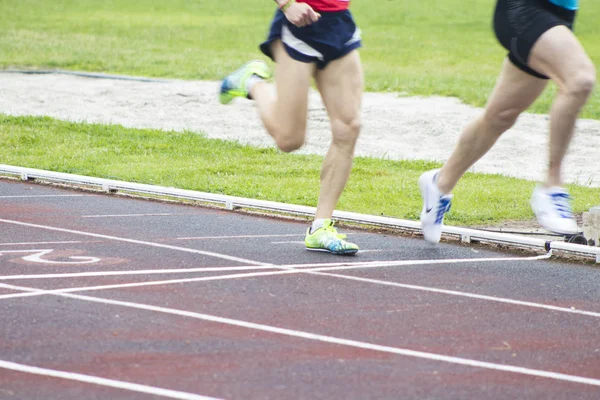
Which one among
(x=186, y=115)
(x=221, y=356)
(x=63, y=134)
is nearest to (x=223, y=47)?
(x=186, y=115)

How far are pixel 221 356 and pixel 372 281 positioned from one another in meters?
1.72

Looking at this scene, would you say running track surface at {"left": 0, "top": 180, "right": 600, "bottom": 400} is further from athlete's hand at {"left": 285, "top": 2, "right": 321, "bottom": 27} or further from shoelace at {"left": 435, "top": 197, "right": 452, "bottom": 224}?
athlete's hand at {"left": 285, "top": 2, "right": 321, "bottom": 27}

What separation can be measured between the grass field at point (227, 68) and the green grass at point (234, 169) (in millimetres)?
13

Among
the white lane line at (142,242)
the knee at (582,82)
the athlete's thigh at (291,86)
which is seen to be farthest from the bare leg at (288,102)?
the knee at (582,82)

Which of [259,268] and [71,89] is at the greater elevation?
[71,89]

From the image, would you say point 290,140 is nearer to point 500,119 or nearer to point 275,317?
point 500,119

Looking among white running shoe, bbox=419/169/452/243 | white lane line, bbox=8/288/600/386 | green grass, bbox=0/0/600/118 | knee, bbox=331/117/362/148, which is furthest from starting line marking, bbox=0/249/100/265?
green grass, bbox=0/0/600/118

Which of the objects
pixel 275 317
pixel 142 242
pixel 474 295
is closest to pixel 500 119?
pixel 474 295

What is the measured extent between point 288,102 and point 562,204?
1.62m

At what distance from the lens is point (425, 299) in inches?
222

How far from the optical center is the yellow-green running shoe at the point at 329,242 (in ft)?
22.0

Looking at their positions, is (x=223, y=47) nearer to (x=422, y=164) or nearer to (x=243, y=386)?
(x=422, y=164)

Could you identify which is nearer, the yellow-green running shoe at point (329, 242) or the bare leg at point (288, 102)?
the bare leg at point (288, 102)

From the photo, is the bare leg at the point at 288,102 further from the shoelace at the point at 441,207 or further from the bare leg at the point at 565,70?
the bare leg at the point at 565,70
